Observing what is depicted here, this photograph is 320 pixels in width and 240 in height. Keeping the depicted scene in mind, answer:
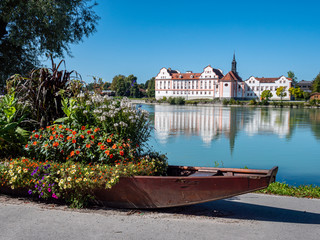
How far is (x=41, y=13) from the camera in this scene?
10289 mm

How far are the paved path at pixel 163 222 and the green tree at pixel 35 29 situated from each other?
721cm

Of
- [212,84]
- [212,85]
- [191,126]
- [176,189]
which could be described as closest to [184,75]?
[212,84]

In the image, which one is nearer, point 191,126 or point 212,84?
point 191,126

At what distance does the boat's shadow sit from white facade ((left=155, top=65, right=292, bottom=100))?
3977 inches

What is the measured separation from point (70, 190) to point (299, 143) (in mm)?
14289

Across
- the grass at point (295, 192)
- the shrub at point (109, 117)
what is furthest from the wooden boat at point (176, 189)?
the grass at point (295, 192)

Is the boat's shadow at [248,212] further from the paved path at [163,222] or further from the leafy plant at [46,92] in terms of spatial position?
the leafy plant at [46,92]

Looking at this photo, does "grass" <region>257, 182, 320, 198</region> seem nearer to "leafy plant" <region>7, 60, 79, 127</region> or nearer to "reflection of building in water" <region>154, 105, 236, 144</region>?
"leafy plant" <region>7, 60, 79, 127</region>

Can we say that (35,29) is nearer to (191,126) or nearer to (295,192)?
(295,192)

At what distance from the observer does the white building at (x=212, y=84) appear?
106 metres

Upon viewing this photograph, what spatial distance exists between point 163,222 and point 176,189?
0.43 meters

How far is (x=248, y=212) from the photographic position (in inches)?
179

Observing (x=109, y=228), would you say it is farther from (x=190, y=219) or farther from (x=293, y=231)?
(x=293, y=231)

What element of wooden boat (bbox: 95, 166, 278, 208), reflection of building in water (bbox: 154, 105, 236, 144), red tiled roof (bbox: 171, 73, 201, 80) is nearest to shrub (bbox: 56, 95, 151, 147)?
wooden boat (bbox: 95, 166, 278, 208)
